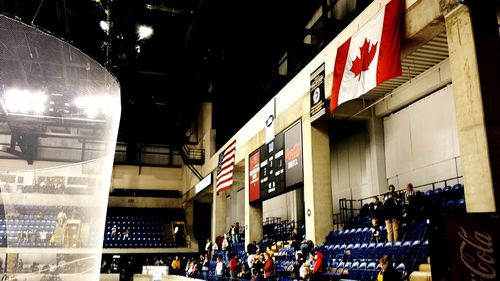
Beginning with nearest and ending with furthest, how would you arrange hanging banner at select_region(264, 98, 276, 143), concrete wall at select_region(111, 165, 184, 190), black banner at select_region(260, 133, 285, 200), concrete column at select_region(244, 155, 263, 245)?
black banner at select_region(260, 133, 285, 200), hanging banner at select_region(264, 98, 276, 143), concrete column at select_region(244, 155, 263, 245), concrete wall at select_region(111, 165, 184, 190)

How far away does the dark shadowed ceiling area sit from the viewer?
1656 cm

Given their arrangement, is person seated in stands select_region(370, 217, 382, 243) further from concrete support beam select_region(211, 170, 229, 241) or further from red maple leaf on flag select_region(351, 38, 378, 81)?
concrete support beam select_region(211, 170, 229, 241)

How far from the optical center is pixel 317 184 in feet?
43.2

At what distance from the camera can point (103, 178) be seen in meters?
Result: 4.25

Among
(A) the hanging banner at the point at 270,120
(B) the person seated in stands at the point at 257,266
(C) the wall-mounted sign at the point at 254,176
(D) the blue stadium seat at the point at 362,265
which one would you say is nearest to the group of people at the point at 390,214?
(D) the blue stadium seat at the point at 362,265

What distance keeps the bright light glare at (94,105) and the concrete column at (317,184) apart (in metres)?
9.68

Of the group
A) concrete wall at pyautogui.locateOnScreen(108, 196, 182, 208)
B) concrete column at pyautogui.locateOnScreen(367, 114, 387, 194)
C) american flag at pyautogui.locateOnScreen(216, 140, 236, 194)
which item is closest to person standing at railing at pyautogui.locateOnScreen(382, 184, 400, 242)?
concrete column at pyautogui.locateOnScreen(367, 114, 387, 194)

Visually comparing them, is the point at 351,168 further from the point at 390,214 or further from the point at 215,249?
the point at 215,249

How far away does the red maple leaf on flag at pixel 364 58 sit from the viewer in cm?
976

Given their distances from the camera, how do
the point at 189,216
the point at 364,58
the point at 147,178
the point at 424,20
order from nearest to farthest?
1. the point at 424,20
2. the point at 364,58
3. the point at 189,216
4. the point at 147,178

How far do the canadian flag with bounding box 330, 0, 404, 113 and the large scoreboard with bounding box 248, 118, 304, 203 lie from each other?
3507 millimetres

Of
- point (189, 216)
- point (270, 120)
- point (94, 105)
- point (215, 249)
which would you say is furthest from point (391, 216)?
point (189, 216)

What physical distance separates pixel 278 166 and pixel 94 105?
479 inches

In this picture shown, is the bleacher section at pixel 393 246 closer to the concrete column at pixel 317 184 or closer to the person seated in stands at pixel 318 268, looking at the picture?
the person seated in stands at pixel 318 268
